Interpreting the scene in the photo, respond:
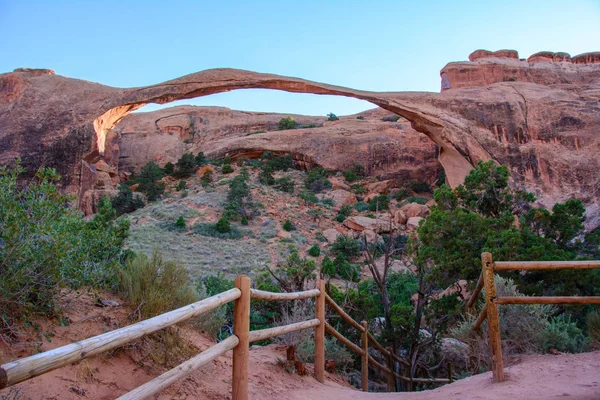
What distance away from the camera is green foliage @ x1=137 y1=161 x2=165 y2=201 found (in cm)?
2422

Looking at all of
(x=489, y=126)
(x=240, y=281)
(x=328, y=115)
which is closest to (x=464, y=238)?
(x=240, y=281)

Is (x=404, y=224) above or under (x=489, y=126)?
under

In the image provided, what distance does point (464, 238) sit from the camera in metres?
7.64

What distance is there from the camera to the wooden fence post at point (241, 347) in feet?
9.00

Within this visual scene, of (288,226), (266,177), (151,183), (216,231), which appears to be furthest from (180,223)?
(266,177)

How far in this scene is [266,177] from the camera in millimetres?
25609

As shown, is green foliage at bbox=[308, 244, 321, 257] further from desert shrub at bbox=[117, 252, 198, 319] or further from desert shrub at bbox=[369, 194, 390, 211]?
desert shrub at bbox=[117, 252, 198, 319]

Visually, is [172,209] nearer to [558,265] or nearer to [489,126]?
[489,126]

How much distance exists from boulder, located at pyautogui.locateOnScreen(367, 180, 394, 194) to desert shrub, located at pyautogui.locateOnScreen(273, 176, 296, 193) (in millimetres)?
4592

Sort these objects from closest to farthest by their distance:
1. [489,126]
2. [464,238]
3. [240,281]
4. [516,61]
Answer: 1. [240,281]
2. [464,238]
3. [489,126]
4. [516,61]

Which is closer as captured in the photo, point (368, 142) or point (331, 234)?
point (331, 234)

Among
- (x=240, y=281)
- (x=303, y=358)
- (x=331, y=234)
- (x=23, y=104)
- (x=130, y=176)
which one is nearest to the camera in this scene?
(x=240, y=281)

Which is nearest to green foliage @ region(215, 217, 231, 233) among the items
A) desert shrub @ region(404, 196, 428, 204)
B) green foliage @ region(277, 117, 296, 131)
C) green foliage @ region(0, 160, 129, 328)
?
desert shrub @ region(404, 196, 428, 204)

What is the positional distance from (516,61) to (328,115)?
Result: 601 inches
